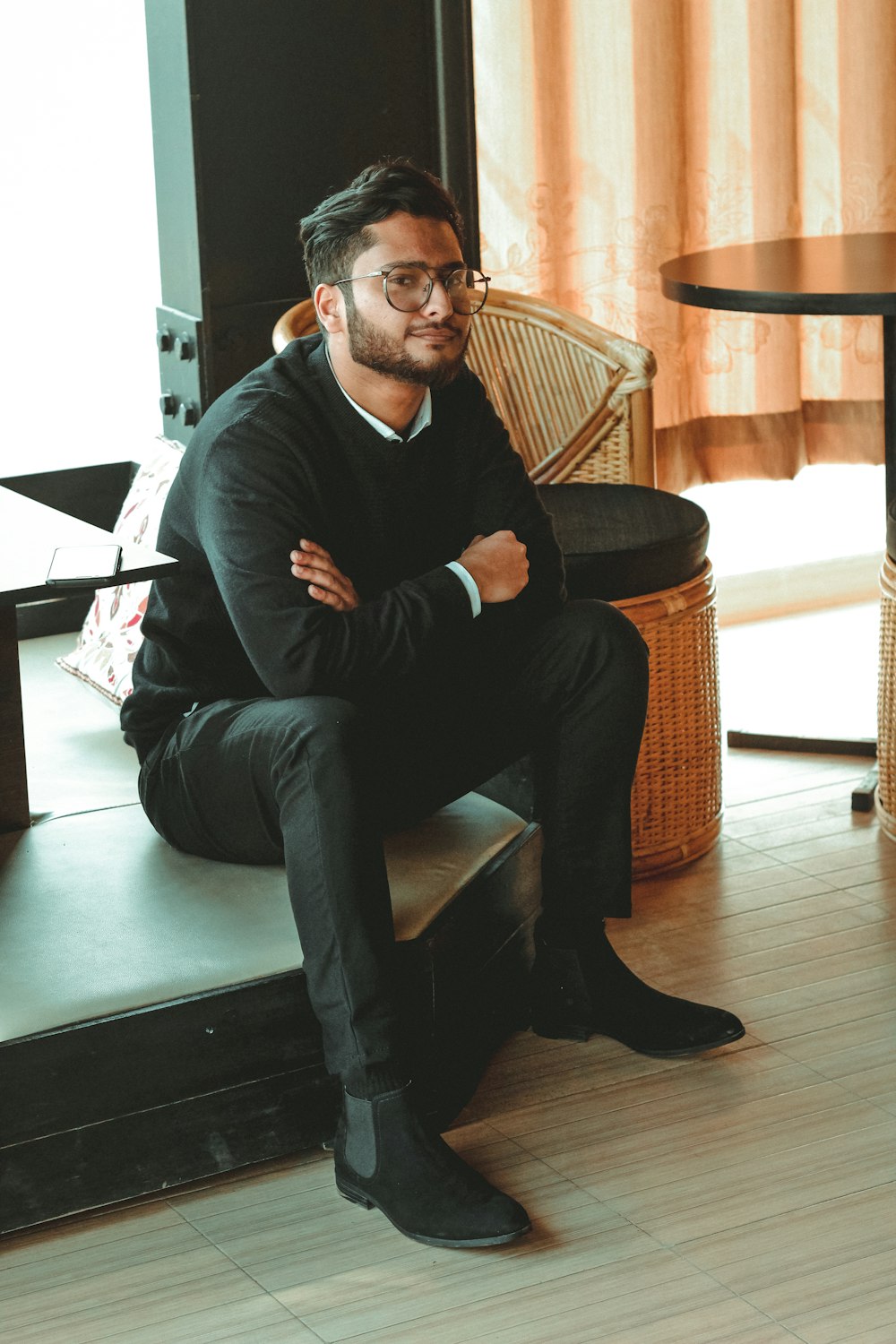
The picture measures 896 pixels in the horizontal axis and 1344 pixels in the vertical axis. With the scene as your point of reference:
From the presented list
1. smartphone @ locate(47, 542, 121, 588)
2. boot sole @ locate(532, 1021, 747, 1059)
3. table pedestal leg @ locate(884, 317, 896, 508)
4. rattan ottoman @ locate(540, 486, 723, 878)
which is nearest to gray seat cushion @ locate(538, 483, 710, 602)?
rattan ottoman @ locate(540, 486, 723, 878)

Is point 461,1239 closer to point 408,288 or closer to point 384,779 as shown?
point 384,779

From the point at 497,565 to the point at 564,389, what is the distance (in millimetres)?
987

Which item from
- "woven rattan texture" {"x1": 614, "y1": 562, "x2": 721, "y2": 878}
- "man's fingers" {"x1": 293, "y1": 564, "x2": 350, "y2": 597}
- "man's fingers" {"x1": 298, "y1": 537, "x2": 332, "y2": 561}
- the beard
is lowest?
"woven rattan texture" {"x1": 614, "y1": 562, "x2": 721, "y2": 878}

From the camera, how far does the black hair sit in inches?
79.4

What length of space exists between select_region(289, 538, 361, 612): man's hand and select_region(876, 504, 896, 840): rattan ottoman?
41.0 inches

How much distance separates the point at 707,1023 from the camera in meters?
2.15

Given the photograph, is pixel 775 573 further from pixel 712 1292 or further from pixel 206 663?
pixel 712 1292

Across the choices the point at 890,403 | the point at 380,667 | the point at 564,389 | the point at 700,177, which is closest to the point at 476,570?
the point at 380,667

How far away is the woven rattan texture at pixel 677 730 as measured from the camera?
2.54m

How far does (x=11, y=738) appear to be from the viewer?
2150mm

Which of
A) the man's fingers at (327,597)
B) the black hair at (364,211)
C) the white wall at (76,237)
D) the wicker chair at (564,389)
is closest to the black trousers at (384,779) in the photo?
the man's fingers at (327,597)

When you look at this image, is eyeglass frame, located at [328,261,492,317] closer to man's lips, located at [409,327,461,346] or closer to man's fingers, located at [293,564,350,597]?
man's lips, located at [409,327,461,346]

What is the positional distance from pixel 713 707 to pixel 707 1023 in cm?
66

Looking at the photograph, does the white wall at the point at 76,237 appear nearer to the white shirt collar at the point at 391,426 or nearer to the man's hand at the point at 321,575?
the white shirt collar at the point at 391,426
